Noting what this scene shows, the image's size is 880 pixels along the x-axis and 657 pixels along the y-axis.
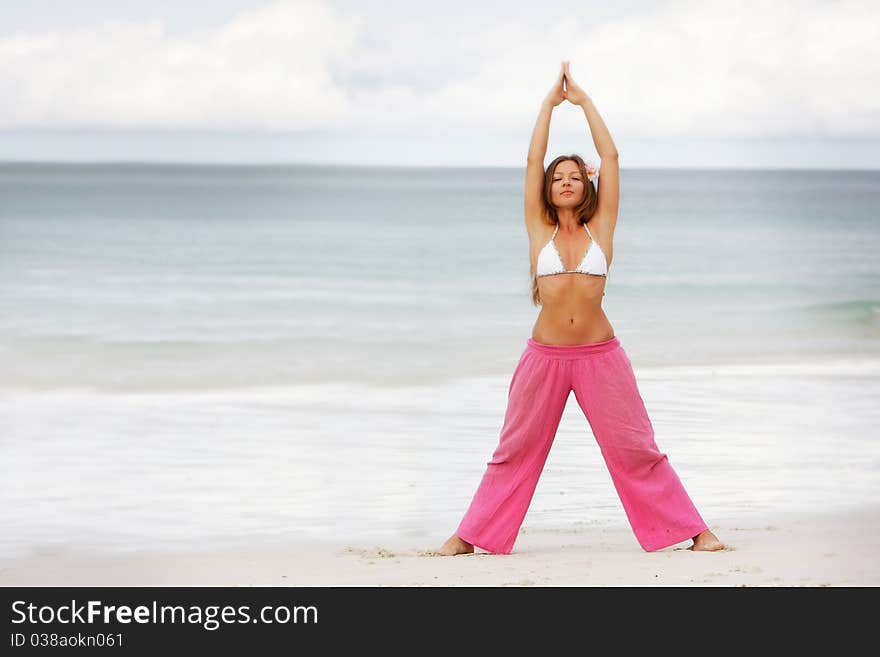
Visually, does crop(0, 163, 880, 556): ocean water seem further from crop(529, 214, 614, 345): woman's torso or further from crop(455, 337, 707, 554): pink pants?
crop(529, 214, 614, 345): woman's torso

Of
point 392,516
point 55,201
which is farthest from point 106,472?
point 55,201

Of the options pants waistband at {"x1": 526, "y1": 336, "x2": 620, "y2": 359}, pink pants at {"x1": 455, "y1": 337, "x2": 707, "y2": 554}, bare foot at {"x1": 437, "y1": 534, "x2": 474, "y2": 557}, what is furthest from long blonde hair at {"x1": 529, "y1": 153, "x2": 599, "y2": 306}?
bare foot at {"x1": 437, "y1": 534, "x2": 474, "y2": 557}

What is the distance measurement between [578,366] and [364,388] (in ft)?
17.0

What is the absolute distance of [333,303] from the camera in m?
17.5

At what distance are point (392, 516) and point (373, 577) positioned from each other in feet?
4.54

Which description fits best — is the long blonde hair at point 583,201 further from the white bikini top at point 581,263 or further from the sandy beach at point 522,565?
the sandy beach at point 522,565

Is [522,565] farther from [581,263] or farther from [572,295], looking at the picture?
[581,263]

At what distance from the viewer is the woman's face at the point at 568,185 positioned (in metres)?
4.96

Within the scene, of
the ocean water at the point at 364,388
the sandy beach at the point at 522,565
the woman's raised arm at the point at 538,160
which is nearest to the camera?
the sandy beach at the point at 522,565

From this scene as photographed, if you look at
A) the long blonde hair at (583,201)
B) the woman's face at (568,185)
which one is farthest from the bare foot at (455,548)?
the woman's face at (568,185)

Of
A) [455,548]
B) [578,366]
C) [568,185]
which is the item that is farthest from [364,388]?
[568,185]

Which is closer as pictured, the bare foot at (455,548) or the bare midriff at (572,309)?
the bare midriff at (572,309)

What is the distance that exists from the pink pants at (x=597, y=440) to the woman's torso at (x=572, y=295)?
46 millimetres

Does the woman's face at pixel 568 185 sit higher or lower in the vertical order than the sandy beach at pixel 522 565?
higher
